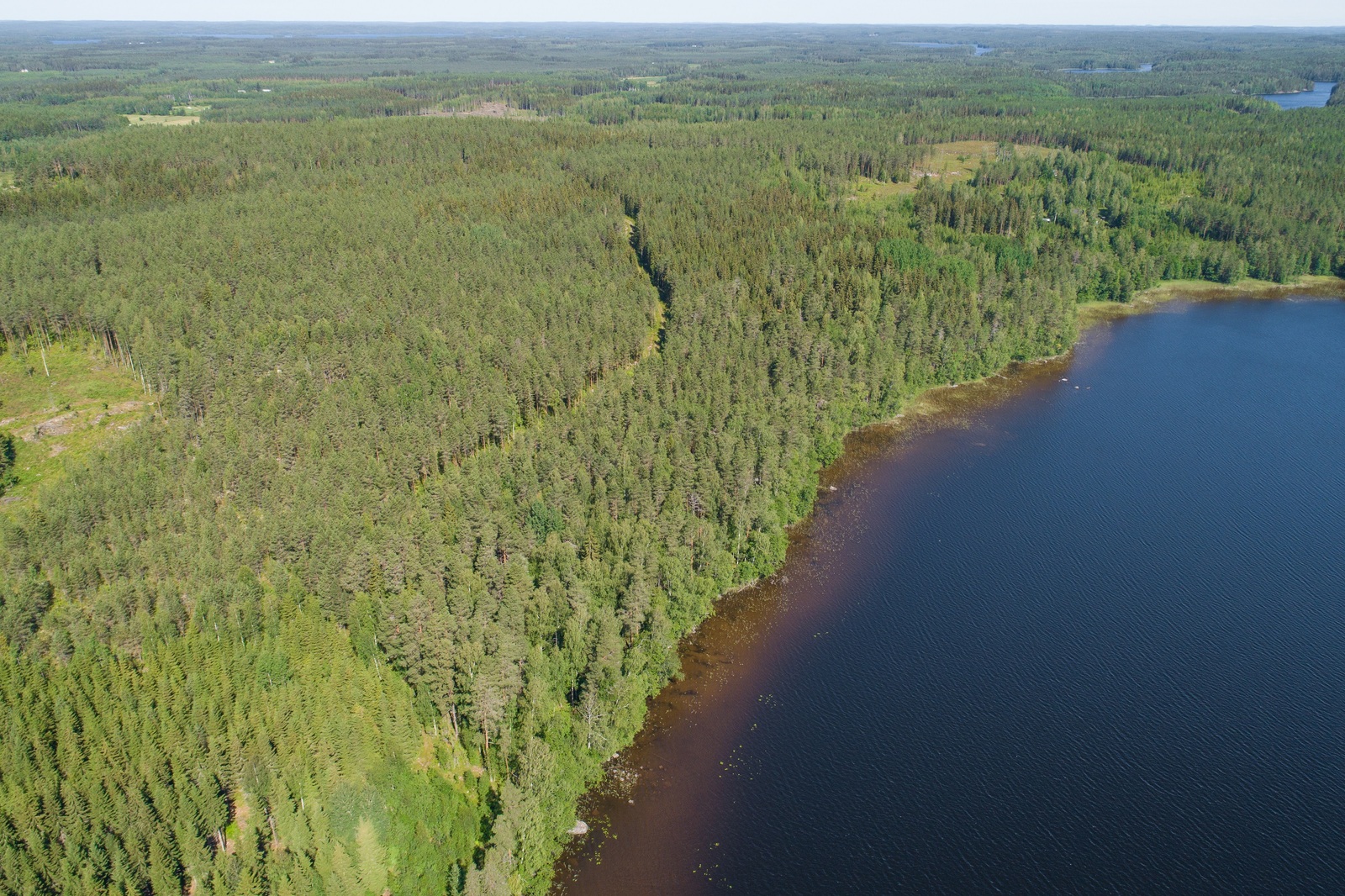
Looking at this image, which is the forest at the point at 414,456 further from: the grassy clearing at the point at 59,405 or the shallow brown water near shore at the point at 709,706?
the shallow brown water near shore at the point at 709,706

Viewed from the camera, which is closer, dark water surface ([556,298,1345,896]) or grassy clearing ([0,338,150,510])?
dark water surface ([556,298,1345,896])

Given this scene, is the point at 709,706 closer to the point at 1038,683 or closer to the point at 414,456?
the point at 1038,683

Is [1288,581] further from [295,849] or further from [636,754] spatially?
[295,849]

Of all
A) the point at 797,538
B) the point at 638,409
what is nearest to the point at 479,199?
the point at 638,409

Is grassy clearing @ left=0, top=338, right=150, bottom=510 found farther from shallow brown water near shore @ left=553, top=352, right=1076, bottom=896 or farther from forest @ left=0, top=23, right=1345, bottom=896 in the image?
shallow brown water near shore @ left=553, top=352, right=1076, bottom=896

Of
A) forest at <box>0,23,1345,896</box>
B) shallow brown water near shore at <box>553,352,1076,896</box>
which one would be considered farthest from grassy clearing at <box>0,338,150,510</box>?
shallow brown water near shore at <box>553,352,1076,896</box>

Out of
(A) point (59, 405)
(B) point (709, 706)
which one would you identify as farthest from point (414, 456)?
(A) point (59, 405)
